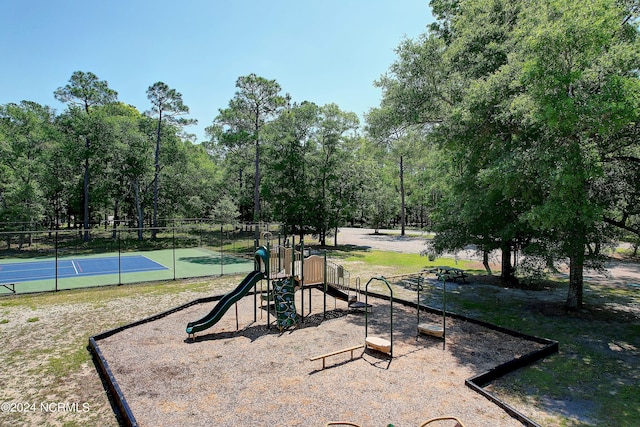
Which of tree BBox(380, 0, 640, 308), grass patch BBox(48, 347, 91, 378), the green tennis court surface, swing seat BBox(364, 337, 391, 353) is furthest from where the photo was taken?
the green tennis court surface

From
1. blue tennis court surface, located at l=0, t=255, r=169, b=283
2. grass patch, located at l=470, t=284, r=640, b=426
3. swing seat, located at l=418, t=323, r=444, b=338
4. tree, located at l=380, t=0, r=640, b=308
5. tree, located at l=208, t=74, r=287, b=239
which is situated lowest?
grass patch, located at l=470, t=284, r=640, b=426

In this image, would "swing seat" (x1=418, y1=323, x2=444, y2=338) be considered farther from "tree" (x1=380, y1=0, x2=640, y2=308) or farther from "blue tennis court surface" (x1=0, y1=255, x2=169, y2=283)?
"blue tennis court surface" (x1=0, y1=255, x2=169, y2=283)

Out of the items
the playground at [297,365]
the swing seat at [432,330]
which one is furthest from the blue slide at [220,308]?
the swing seat at [432,330]

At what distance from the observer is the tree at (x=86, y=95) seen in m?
32.2

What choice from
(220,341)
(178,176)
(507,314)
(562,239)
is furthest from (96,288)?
(178,176)

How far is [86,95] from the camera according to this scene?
33500 mm

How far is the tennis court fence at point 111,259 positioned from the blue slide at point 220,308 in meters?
7.65

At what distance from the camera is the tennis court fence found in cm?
1784

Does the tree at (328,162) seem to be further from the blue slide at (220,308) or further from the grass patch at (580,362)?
the blue slide at (220,308)

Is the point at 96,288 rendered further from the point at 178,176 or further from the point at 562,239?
the point at 178,176

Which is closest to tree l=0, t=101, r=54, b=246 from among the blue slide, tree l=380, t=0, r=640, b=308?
the blue slide

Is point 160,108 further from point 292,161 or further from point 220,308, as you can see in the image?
point 220,308

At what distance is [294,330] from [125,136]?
3166 cm

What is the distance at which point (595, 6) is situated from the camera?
305 inches
